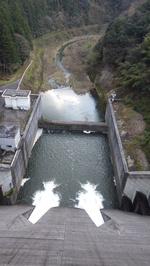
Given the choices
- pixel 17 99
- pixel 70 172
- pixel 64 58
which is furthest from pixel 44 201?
pixel 64 58

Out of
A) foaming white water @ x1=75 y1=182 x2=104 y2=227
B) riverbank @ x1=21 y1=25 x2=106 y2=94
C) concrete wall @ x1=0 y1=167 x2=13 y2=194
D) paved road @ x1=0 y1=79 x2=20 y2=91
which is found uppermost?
riverbank @ x1=21 y1=25 x2=106 y2=94

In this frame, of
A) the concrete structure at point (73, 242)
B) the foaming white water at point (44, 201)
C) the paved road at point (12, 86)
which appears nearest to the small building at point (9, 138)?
the foaming white water at point (44, 201)

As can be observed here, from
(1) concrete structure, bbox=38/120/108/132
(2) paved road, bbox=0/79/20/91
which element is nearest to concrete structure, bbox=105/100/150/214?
(1) concrete structure, bbox=38/120/108/132

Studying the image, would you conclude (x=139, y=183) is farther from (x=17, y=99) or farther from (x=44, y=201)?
(x=17, y=99)

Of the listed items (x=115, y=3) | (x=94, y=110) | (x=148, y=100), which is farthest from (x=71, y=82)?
(x=115, y=3)

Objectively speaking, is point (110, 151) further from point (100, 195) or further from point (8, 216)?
point (8, 216)

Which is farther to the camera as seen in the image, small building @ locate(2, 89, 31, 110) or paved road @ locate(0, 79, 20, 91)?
paved road @ locate(0, 79, 20, 91)

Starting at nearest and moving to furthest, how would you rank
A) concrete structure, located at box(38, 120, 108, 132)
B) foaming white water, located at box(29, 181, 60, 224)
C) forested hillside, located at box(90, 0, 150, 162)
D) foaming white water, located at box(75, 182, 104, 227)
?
foaming white water, located at box(29, 181, 60, 224)
foaming white water, located at box(75, 182, 104, 227)
forested hillside, located at box(90, 0, 150, 162)
concrete structure, located at box(38, 120, 108, 132)

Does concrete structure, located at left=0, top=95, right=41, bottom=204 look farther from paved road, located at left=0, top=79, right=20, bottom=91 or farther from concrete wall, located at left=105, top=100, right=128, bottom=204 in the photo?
concrete wall, located at left=105, top=100, right=128, bottom=204

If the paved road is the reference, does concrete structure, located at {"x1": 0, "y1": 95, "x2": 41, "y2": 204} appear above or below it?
below
